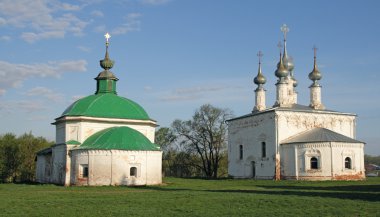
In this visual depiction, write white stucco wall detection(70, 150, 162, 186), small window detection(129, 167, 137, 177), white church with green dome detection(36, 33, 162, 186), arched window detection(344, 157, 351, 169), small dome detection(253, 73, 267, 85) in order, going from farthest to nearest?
small dome detection(253, 73, 267, 85) → arched window detection(344, 157, 351, 169) → small window detection(129, 167, 137, 177) → white church with green dome detection(36, 33, 162, 186) → white stucco wall detection(70, 150, 162, 186)

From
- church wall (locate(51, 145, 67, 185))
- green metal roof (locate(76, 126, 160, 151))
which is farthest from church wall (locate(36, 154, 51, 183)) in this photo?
green metal roof (locate(76, 126, 160, 151))

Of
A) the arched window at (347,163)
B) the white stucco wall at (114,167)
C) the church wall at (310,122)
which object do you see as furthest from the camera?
the church wall at (310,122)

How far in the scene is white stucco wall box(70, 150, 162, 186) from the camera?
30500mm

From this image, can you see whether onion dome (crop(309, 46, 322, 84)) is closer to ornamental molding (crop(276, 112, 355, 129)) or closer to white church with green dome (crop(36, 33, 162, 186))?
ornamental molding (crop(276, 112, 355, 129))

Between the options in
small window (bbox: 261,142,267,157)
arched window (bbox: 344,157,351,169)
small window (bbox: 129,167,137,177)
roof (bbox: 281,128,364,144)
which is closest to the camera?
small window (bbox: 129,167,137,177)

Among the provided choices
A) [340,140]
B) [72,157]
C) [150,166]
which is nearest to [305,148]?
[340,140]

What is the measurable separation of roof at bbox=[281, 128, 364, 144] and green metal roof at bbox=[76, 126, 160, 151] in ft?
40.7

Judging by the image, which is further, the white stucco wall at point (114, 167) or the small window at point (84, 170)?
the small window at point (84, 170)

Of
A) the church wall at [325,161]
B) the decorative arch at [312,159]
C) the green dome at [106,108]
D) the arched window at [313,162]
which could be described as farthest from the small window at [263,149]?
the green dome at [106,108]

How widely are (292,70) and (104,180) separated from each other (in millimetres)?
24881

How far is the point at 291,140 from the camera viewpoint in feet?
127

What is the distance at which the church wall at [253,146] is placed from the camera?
130ft

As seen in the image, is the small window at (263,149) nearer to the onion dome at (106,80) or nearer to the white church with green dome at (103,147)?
the white church with green dome at (103,147)

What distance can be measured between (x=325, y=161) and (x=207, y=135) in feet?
64.6
